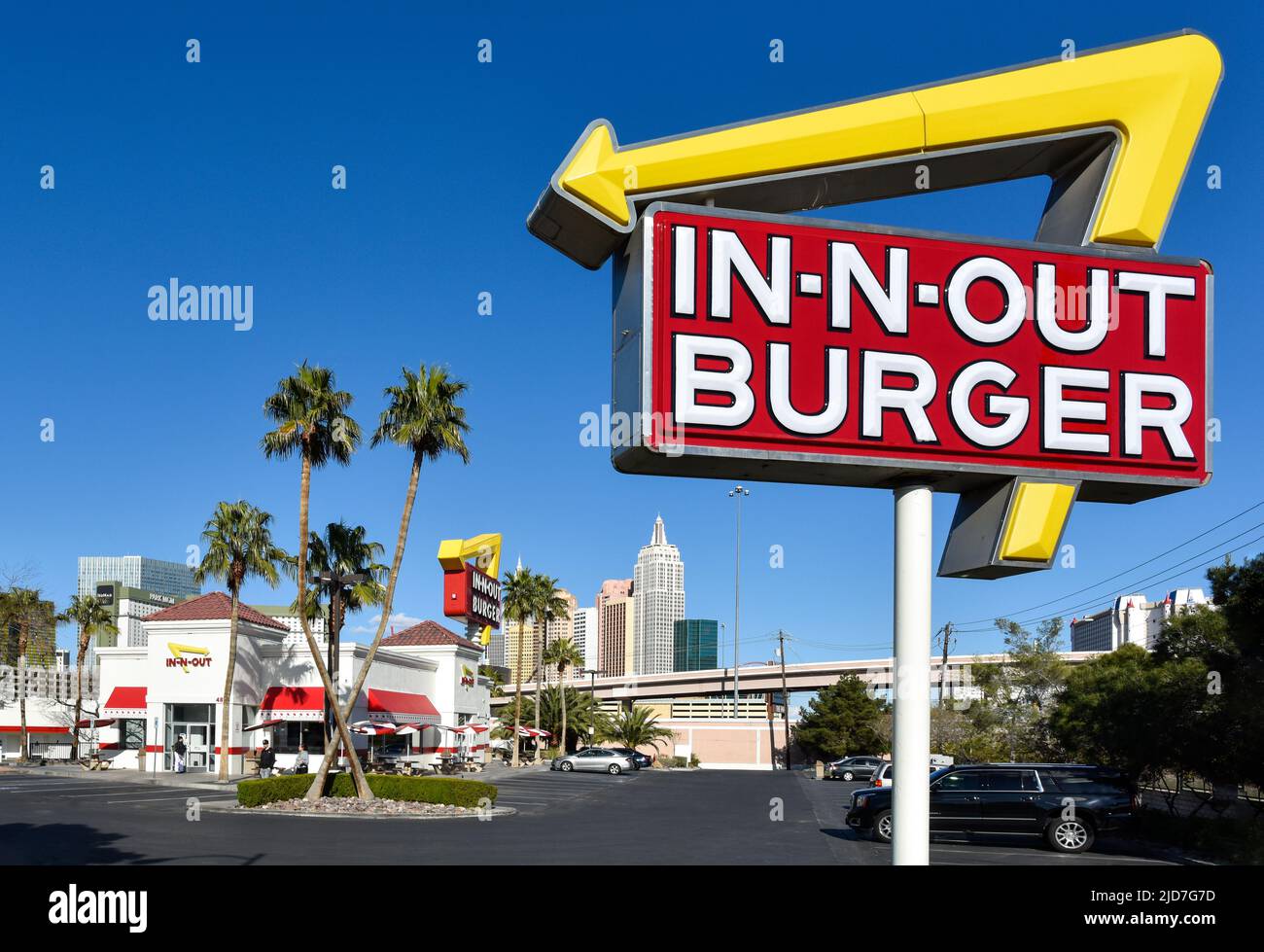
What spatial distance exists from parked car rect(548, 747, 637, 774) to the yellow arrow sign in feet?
174

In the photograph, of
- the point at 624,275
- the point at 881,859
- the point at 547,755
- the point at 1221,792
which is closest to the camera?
the point at 624,275

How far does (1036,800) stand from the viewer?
2298 centimetres

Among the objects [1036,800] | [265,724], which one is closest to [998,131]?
[1036,800]

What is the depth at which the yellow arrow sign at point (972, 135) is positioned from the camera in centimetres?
905

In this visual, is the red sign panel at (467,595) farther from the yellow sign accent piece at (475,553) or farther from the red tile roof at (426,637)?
the red tile roof at (426,637)

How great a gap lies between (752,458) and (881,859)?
1522cm

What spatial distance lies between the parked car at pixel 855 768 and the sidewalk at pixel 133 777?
28966 mm

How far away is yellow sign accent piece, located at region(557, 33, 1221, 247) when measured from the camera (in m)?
9.08

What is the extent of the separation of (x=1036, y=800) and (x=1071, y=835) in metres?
0.90

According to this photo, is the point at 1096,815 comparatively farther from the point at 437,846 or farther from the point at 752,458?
the point at 752,458
